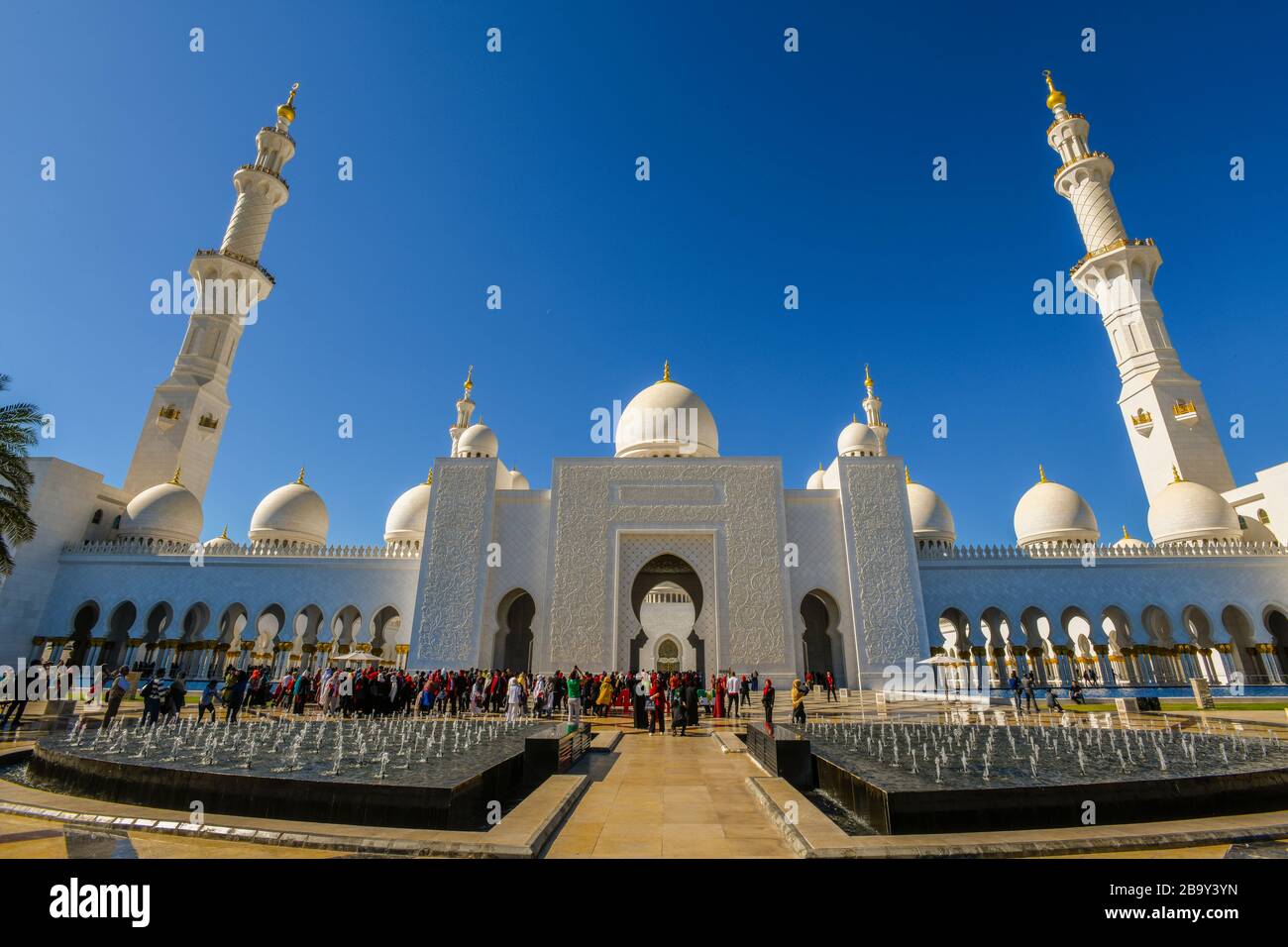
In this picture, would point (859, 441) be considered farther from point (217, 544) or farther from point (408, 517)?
point (217, 544)

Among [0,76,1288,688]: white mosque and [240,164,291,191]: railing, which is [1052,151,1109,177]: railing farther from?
[240,164,291,191]: railing

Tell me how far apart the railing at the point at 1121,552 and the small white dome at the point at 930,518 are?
3.34 metres

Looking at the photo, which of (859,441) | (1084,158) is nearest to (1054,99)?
(1084,158)

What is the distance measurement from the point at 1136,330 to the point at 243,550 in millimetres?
34501

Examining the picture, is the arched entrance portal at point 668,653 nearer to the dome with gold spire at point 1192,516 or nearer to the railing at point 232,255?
the dome with gold spire at point 1192,516

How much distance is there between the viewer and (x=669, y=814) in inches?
173

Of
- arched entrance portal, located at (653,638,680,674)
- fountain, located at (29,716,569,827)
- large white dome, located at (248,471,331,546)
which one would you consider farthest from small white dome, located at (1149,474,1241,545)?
large white dome, located at (248,471,331,546)

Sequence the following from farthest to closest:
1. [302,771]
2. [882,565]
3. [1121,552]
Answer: [1121,552]
[882,565]
[302,771]

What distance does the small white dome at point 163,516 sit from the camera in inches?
837

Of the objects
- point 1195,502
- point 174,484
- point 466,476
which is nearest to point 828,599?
point 466,476
